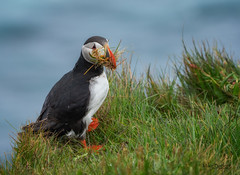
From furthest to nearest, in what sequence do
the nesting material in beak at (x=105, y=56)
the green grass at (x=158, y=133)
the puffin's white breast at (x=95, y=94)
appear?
the puffin's white breast at (x=95, y=94)
the nesting material in beak at (x=105, y=56)
the green grass at (x=158, y=133)

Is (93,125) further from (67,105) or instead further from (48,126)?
(48,126)

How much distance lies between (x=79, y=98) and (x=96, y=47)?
2.27 feet

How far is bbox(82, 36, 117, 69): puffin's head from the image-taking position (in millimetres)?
4797

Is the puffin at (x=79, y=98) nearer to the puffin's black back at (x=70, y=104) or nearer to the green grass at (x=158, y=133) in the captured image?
the puffin's black back at (x=70, y=104)

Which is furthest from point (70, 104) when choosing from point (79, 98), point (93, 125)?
point (93, 125)

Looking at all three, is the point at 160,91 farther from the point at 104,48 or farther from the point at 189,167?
the point at 189,167

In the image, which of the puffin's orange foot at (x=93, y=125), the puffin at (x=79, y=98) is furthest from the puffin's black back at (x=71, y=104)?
the puffin's orange foot at (x=93, y=125)

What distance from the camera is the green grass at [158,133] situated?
3076mm

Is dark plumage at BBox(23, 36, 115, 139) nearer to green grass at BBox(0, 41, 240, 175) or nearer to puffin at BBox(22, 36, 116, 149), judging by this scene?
puffin at BBox(22, 36, 116, 149)

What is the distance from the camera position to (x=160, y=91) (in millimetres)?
6191

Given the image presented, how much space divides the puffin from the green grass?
0.20 metres

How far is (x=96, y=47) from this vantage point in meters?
4.85

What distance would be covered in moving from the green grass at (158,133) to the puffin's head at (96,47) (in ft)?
2.97

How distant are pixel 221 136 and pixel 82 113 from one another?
191cm
